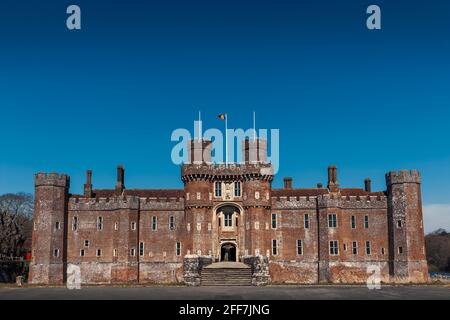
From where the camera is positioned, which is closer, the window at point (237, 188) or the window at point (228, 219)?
the window at point (237, 188)

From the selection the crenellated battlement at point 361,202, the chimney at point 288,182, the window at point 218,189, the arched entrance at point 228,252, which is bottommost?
the arched entrance at point 228,252

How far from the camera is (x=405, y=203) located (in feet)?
197

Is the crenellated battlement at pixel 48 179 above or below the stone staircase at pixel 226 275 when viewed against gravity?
above

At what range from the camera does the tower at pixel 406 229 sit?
58.9 meters

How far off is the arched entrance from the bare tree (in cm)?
2879

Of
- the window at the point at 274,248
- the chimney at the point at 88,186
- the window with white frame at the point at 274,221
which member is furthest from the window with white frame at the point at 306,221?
the chimney at the point at 88,186

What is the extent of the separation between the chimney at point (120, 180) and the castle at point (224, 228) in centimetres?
326

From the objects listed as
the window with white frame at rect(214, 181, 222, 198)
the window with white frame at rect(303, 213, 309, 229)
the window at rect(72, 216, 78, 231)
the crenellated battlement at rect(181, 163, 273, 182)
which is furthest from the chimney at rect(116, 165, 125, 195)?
the window with white frame at rect(303, 213, 309, 229)

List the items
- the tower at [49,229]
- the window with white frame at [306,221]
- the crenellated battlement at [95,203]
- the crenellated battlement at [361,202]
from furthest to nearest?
the crenellated battlement at [95,203] → the window with white frame at [306,221] → the crenellated battlement at [361,202] → the tower at [49,229]

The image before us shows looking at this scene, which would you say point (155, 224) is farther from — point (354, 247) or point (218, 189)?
point (354, 247)

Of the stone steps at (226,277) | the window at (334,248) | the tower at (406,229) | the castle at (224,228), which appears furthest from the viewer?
the window at (334,248)

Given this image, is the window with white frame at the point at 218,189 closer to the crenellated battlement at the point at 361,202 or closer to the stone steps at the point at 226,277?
the stone steps at the point at 226,277
